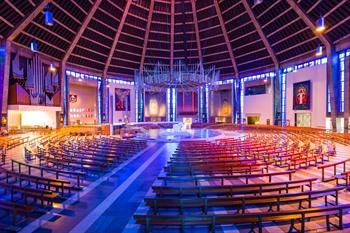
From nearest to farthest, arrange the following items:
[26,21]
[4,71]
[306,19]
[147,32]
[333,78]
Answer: [26,21] → [4,71] → [306,19] → [333,78] → [147,32]

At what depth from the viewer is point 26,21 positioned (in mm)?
22062

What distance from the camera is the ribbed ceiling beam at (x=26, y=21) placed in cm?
2177

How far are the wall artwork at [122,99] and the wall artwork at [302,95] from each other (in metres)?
23.2

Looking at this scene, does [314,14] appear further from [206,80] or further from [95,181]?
[95,181]

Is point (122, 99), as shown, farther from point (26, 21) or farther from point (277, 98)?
point (277, 98)

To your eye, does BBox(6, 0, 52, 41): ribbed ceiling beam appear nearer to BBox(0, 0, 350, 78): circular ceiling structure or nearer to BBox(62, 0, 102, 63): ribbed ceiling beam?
BBox(0, 0, 350, 78): circular ceiling structure

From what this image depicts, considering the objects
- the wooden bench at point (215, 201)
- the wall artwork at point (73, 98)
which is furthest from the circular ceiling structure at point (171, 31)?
the wooden bench at point (215, 201)

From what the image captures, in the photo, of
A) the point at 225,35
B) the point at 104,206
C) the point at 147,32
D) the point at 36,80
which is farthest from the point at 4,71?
the point at 225,35

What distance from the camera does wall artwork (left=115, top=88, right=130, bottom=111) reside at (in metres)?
39.6

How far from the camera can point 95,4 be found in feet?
87.3

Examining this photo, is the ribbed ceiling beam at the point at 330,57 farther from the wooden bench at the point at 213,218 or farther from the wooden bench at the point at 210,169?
the wooden bench at the point at 213,218

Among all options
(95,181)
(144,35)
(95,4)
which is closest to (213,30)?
(144,35)

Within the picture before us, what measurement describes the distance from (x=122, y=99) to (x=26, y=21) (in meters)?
19.5

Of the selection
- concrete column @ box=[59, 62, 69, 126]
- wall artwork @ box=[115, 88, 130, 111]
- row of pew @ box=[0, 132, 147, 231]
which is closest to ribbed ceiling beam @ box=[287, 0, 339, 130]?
row of pew @ box=[0, 132, 147, 231]
